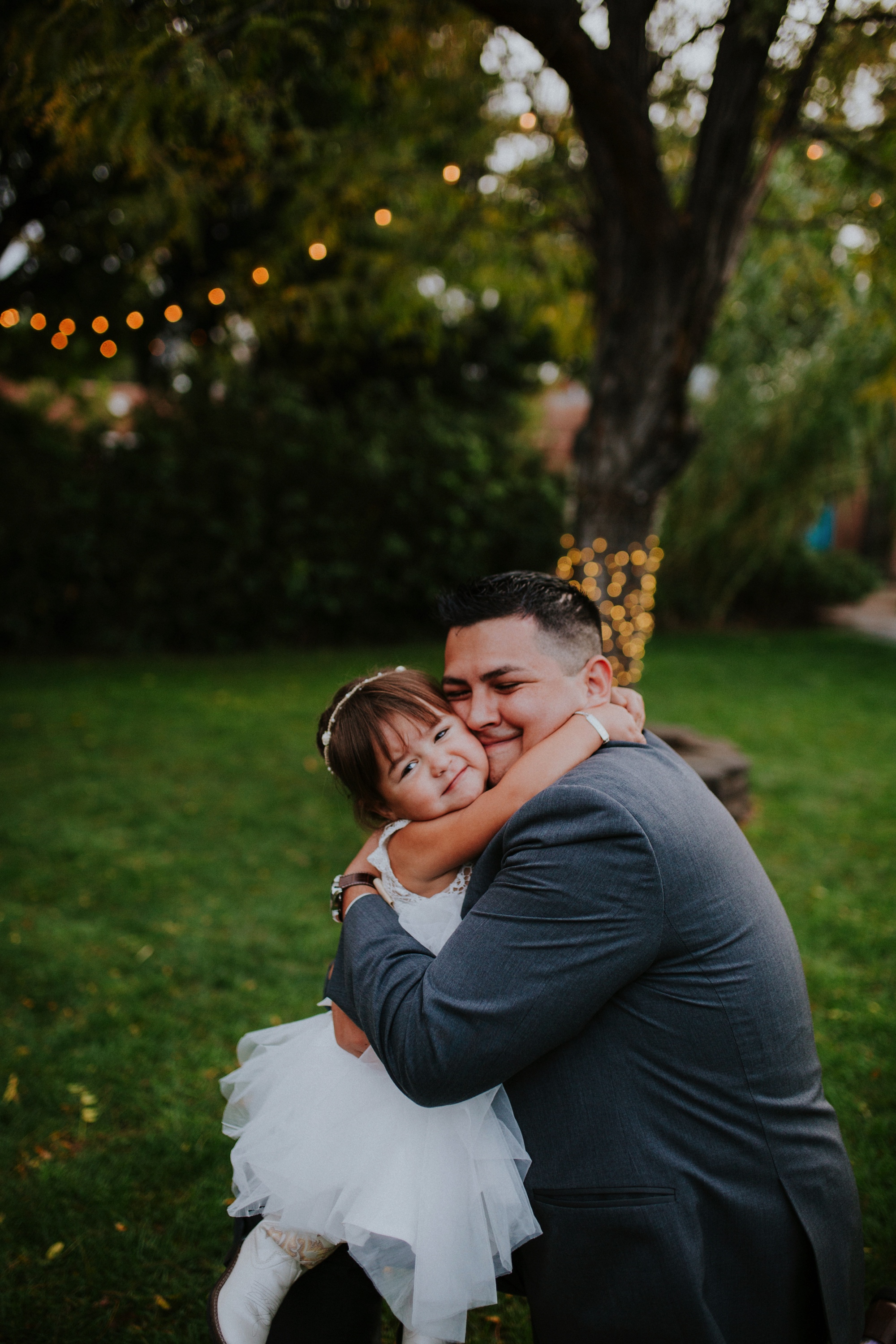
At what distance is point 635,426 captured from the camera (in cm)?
480

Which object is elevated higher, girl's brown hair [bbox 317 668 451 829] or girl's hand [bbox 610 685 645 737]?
girl's hand [bbox 610 685 645 737]

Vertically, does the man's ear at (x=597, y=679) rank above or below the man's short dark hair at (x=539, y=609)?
below

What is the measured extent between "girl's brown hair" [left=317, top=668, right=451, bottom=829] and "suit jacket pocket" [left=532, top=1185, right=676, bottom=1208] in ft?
2.86

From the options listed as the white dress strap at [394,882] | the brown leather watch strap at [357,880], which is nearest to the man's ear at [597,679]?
the white dress strap at [394,882]

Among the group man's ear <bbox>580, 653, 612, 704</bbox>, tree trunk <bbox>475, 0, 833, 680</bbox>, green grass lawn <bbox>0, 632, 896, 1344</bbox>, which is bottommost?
green grass lawn <bbox>0, 632, 896, 1344</bbox>

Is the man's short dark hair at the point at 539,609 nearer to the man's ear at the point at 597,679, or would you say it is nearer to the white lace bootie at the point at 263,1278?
the man's ear at the point at 597,679

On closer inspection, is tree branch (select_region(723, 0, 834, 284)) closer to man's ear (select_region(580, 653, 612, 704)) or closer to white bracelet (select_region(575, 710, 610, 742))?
man's ear (select_region(580, 653, 612, 704))

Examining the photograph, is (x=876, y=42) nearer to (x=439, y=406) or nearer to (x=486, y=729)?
(x=486, y=729)

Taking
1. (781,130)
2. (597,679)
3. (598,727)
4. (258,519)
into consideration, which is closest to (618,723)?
(598,727)

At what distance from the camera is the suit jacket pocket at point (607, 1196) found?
4.81 ft

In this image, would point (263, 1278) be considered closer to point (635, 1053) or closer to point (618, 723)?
point (635, 1053)

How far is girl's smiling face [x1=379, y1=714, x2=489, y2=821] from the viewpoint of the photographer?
1929mm

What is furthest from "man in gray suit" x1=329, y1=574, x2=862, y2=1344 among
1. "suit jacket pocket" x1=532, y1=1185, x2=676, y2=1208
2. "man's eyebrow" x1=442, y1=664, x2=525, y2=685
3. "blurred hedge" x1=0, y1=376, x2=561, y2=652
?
"blurred hedge" x1=0, y1=376, x2=561, y2=652

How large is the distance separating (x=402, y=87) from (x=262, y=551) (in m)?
5.58
